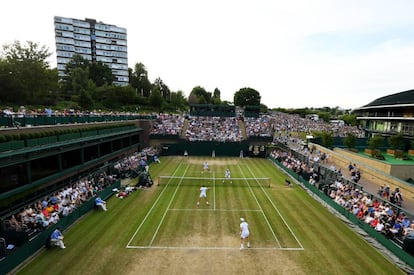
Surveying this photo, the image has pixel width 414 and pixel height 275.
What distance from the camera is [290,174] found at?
26.6 meters

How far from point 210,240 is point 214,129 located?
3344 centimetres

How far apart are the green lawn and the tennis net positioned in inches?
104

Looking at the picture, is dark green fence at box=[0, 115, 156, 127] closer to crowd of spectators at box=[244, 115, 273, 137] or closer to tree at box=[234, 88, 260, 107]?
crowd of spectators at box=[244, 115, 273, 137]

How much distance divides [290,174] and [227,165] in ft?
28.7

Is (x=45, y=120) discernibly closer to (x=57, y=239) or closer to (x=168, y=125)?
(x=57, y=239)

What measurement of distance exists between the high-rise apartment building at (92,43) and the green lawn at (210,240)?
8081 centimetres

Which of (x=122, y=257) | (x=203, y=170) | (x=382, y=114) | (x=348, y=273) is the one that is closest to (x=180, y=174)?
(x=203, y=170)

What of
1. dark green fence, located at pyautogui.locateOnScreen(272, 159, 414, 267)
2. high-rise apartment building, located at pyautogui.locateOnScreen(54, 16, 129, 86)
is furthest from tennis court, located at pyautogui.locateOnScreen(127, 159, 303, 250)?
high-rise apartment building, located at pyautogui.locateOnScreen(54, 16, 129, 86)

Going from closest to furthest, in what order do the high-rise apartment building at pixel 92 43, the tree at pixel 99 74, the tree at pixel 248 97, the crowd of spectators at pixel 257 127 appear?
the crowd of spectators at pixel 257 127 → the tree at pixel 99 74 → the high-rise apartment building at pixel 92 43 → the tree at pixel 248 97

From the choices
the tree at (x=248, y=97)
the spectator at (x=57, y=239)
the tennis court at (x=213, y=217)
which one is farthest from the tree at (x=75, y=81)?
the tree at (x=248, y=97)

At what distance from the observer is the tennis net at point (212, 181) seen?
2302cm

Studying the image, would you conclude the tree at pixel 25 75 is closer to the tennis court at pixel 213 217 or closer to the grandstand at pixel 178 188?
the grandstand at pixel 178 188

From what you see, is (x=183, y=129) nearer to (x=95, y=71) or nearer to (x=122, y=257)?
(x=122, y=257)

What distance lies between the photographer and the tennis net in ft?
75.5
